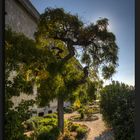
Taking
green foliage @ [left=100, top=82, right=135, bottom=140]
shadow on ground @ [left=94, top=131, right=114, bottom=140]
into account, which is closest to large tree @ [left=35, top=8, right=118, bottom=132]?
green foliage @ [left=100, top=82, right=135, bottom=140]

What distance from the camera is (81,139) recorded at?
1765 mm

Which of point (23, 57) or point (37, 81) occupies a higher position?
point (23, 57)

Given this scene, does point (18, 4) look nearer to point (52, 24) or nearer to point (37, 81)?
point (52, 24)

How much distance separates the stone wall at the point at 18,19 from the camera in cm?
197

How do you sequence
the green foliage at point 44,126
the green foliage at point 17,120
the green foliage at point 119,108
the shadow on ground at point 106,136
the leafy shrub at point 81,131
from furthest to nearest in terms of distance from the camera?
the green foliage at point 17,120
the green foliage at point 44,126
the leafy shrub at point 81,131
the shadow on ground at point 106,136
the green foliage at point 119,108

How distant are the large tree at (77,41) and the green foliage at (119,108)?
115 millimetres

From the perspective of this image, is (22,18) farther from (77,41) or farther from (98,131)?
(98,131)

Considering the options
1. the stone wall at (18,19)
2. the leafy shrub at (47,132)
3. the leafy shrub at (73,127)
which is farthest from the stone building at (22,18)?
the leafy shrub at (73,127)

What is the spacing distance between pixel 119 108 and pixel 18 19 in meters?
0.89

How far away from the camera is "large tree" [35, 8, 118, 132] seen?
1.73 m

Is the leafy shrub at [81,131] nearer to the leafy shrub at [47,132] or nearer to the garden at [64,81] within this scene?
the garden at [64,81]

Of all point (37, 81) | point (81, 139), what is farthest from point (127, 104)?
point (37, 81)

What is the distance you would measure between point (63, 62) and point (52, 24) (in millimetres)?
257

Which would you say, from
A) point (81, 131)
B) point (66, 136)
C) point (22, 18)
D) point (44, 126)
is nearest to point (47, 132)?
point (44, 126)
